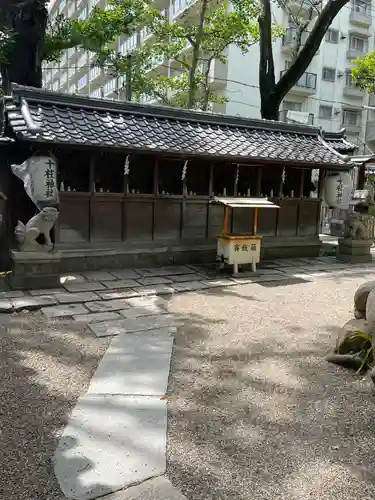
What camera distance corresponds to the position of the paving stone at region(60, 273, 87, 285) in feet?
30.3

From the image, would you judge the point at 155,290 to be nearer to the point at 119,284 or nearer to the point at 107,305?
the point at 119,284

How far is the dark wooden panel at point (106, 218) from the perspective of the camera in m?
10.2

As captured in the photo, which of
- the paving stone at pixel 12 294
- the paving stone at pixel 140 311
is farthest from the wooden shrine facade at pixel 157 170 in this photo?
the paving stone at pixel 140 311

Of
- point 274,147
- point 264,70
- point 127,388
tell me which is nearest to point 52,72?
point 264,70

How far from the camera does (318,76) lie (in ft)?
113

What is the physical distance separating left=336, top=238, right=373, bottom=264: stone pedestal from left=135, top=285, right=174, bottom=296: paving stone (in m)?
6.27

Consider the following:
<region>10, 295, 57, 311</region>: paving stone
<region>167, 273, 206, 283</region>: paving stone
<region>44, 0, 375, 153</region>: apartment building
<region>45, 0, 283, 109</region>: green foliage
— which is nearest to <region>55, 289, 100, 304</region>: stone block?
<region>10, 295, 57, 311</region>: paving stone

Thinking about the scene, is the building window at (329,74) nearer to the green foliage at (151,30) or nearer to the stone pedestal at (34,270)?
the green foliage at (151,30)

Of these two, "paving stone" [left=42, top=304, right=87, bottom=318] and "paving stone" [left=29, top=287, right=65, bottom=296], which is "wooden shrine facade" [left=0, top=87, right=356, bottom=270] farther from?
"paving stone" [left=42, top=304, right=87, bottom=318]

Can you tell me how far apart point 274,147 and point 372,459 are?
32.4ft

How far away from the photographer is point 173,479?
3188mm

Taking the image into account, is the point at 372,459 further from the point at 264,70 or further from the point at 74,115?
the point at 264,70

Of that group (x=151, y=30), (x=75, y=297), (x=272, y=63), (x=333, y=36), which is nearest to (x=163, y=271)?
(x=75, y=297)

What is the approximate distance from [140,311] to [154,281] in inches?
82.8
